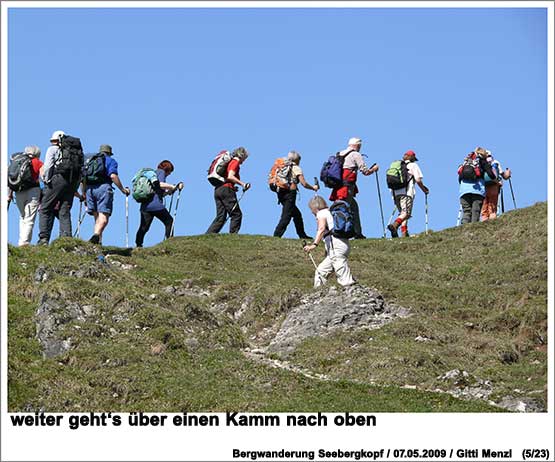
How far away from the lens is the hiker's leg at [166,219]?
34950 mm

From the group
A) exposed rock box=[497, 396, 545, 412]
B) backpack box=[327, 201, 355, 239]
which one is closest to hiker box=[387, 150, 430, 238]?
backpack box=[327, 201, 355, 239]

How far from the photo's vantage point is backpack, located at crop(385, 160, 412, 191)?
3700cm

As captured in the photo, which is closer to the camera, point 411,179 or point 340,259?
point 340,259

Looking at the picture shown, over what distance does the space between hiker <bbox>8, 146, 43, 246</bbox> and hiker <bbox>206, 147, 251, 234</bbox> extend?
197 inches

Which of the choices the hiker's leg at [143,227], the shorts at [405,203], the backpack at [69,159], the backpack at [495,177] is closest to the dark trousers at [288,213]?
the shorts at [405,203]

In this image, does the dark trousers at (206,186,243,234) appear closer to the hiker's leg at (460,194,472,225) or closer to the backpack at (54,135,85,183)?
the backpack at (54,135,85,183)

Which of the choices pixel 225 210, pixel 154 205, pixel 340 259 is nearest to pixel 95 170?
pixel 154 205

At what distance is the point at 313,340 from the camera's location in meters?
27.2

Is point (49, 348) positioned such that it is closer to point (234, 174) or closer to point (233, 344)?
point (233, 344)

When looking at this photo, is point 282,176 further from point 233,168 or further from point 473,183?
point 473,183

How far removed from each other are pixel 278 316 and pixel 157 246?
19.4 feet

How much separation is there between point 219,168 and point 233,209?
0.99 metres

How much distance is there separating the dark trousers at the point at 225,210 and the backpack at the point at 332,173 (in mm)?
2939

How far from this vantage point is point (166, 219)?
3544cm
